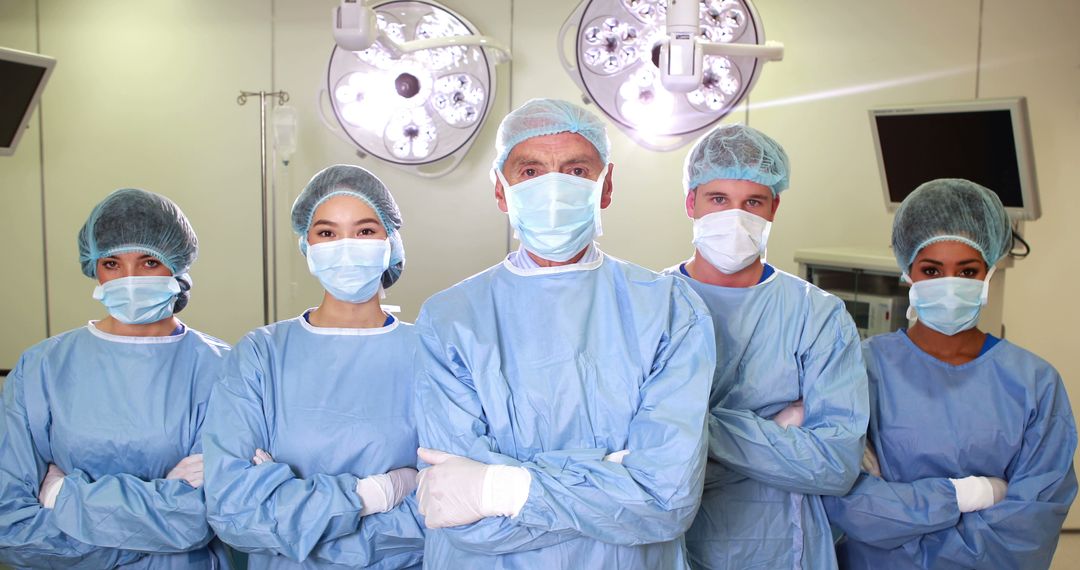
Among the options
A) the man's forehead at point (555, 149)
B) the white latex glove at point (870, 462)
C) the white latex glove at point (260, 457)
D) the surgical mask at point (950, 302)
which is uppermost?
the man's forehead at point (555, 149)

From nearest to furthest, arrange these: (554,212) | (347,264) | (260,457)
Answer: (554,212) < (260,457) < (347,264)

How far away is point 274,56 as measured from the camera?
360 cm

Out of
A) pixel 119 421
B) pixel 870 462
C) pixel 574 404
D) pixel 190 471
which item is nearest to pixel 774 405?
pixel 870 462

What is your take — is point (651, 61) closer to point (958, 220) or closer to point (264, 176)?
point (958, 220)

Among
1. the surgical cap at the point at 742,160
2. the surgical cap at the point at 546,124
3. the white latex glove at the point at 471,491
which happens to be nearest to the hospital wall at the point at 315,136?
the surgical cap at the point at 742,160

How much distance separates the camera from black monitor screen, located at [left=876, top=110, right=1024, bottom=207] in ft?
8.43

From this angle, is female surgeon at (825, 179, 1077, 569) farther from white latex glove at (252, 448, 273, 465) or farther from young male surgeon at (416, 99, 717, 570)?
white latex glove at (252, 448, 273, 465)

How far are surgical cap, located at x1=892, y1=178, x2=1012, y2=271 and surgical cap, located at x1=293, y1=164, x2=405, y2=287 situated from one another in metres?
1.08

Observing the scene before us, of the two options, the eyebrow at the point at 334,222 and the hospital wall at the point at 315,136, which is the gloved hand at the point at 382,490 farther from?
the hospital wall at the point at 315,136

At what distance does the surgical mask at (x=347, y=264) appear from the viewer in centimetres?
165

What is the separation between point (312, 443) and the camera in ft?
5.16

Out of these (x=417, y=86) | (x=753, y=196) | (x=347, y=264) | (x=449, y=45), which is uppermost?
(x=449, y=45)

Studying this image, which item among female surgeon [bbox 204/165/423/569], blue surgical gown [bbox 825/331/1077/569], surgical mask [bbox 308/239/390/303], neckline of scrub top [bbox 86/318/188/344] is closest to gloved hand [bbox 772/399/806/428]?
blue surgical gown [bbox 825/331/1077/569]

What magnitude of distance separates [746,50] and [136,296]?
6.11 ft
